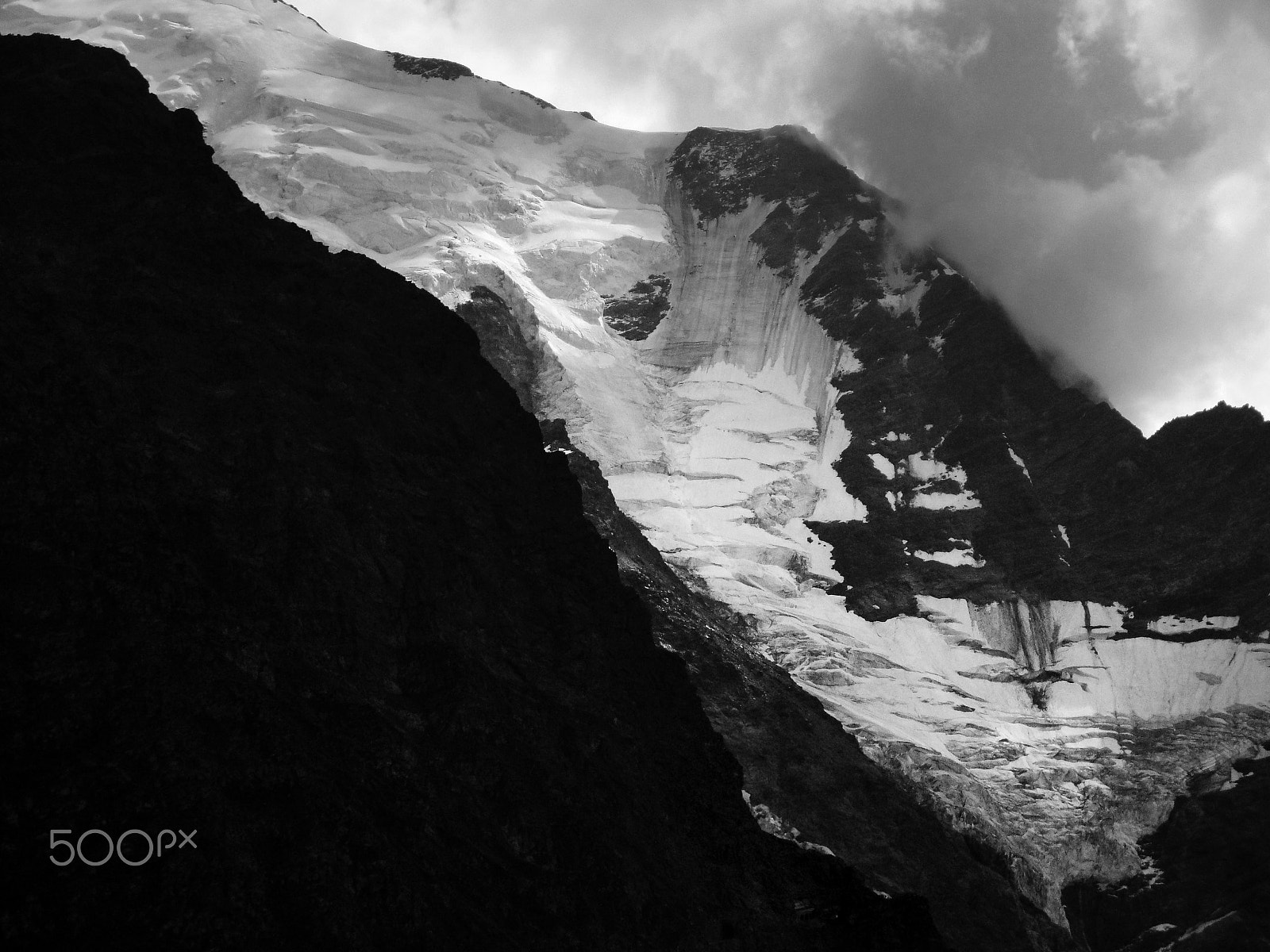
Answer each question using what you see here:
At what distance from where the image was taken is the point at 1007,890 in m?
67.2

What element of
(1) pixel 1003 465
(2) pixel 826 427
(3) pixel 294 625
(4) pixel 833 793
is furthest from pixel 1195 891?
(3) pixel 294 625

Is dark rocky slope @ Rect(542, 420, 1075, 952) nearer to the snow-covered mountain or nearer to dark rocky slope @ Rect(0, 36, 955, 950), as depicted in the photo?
the snow-covered mountain

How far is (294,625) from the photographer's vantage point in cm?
3519

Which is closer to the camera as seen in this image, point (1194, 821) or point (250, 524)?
point (250, 524)

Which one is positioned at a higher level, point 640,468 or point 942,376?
point 942,376

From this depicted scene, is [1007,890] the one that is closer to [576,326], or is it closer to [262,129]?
[576,326]

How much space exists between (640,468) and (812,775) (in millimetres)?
36424

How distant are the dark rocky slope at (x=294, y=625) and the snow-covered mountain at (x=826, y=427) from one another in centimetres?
3418

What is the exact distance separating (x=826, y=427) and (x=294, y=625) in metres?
78.0

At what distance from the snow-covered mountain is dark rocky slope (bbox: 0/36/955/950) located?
3418 cm

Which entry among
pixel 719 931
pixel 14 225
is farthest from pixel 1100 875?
pixel 14 225

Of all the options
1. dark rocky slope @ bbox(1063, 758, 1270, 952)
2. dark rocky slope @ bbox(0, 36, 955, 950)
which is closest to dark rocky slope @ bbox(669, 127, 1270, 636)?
dark rocky slope @ bbox(1063, 758, 1270, 952)

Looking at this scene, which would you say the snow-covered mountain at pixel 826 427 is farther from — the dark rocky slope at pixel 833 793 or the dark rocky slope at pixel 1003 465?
the dark rocky slope at pixel 833 793

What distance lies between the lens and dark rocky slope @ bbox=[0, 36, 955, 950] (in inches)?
1131
